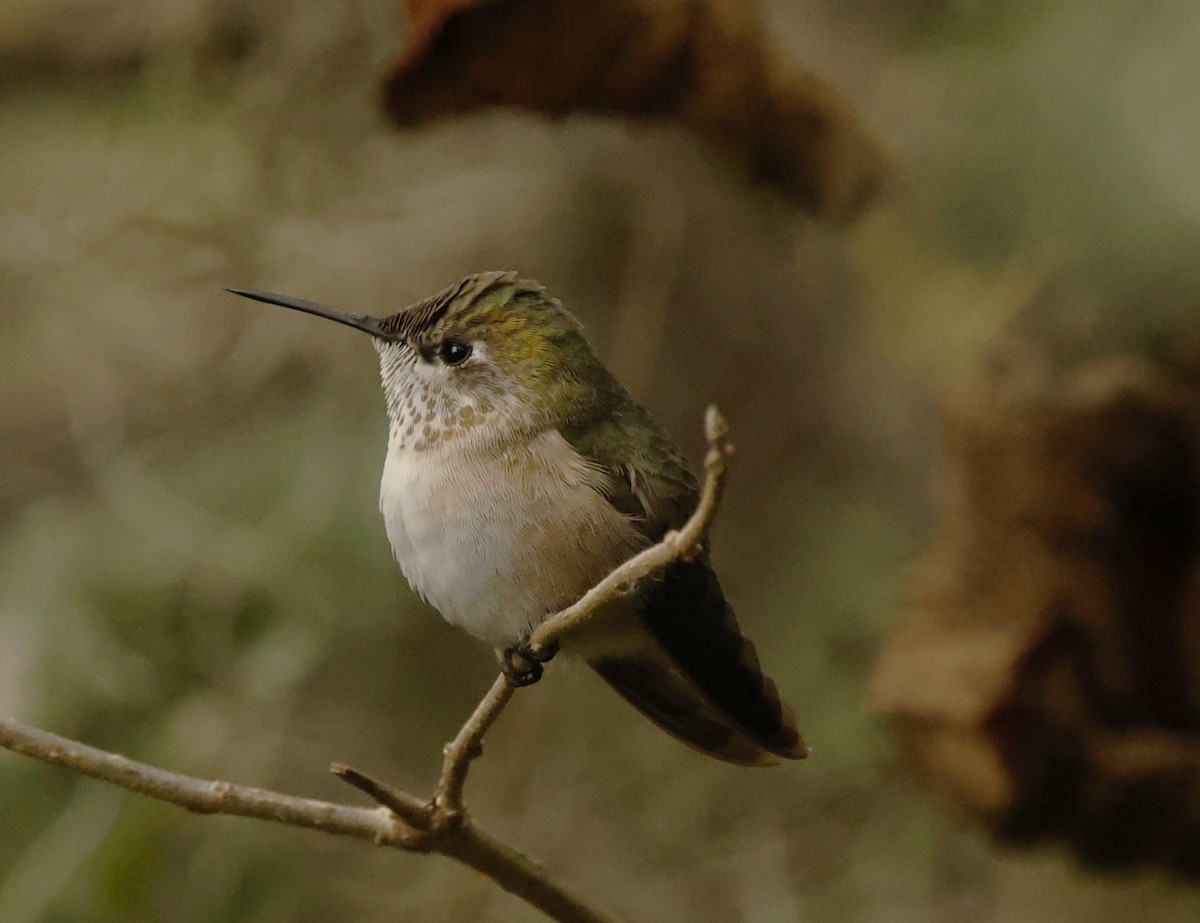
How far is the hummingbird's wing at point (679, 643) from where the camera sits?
869 millimetres

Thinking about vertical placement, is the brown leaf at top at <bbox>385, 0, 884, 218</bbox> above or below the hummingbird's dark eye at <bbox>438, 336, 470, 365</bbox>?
above

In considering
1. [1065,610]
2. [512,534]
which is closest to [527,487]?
[512,534]

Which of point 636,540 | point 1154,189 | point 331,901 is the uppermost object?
point 1154,189

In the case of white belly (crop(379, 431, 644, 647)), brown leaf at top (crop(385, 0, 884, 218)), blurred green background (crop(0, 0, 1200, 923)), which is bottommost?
blurred green background (crop(0, 0, 1200, 923))

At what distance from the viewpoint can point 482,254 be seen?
7.34 ft

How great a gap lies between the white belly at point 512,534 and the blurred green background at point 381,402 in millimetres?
1141

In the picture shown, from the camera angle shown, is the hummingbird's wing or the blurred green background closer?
the hummingbird's wing

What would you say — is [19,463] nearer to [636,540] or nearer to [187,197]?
[187,197]

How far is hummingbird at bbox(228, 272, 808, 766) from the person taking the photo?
0.91 meters

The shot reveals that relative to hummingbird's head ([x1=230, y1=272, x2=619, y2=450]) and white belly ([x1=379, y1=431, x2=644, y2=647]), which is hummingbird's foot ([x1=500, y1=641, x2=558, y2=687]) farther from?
hummingbird's head ([x1=230, y1=272, x2=619, y2=450])

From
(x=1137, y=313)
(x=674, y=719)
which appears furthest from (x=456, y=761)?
(x=1137, y=313)

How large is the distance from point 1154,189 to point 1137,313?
0.19 meters

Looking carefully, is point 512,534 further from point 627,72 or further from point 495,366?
point 627,72

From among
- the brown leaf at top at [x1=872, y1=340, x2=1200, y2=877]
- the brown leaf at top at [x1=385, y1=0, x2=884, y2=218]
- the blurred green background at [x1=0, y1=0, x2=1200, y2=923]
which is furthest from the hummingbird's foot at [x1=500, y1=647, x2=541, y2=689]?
the blurred green background at [x1=0, y1=0, x2=1200, y2=923]
